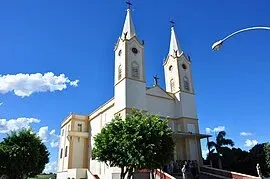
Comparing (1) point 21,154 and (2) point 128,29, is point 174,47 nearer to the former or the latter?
(2) point 128,29

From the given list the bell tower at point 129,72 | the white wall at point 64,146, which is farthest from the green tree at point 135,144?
the white wall at point 64,146

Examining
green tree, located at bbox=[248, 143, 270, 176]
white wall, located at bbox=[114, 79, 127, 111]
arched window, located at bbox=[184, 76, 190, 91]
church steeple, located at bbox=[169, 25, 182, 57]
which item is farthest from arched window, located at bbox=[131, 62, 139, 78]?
green tree, located at bbox=[248, 143, 270, 176]

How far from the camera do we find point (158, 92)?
35312 mm

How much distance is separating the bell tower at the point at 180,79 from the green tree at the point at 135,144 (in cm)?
1290

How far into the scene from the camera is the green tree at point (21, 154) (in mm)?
25484

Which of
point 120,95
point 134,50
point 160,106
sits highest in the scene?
point 134,50

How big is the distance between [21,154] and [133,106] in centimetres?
1277

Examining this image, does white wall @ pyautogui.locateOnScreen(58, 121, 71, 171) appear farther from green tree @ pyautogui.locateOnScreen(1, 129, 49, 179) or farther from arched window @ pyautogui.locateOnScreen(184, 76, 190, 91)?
arched window @ pyautogui.locateOnScreen(184, 76, 190, 91)

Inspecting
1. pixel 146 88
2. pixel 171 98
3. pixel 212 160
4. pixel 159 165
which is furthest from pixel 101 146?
pixel 212 160

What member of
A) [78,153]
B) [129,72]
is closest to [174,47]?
[129,72]

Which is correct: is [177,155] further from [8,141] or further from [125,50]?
[8,141]

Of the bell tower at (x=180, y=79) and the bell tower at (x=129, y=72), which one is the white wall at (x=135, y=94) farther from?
A: the bell tower at (x=180, y=79)

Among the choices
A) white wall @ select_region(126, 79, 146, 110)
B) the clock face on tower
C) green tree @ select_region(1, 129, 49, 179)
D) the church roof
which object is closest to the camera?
green tree @ select_region(1, 129, 49, 179)

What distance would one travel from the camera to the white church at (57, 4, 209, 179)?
105 feet
